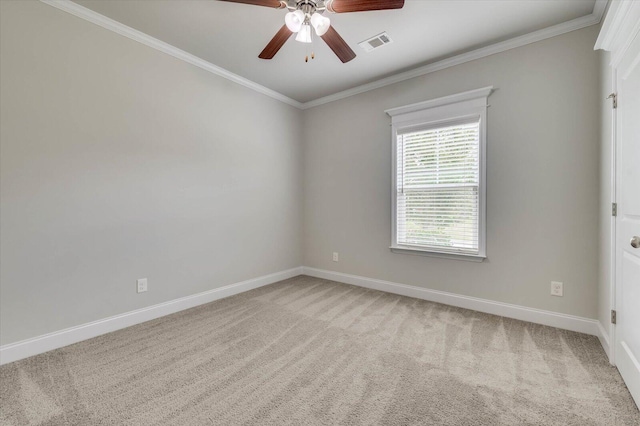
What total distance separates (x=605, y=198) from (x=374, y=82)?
261cm

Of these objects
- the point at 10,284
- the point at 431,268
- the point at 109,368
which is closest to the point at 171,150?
the point at 10,284

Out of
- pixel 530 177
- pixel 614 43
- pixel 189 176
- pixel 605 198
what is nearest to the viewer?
pixel 614 43

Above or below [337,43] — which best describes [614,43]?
below

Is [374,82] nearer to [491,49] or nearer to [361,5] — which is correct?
[491,49]

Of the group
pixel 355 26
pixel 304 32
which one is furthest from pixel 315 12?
pixel 355 26

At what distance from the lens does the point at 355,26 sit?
2.46 meters

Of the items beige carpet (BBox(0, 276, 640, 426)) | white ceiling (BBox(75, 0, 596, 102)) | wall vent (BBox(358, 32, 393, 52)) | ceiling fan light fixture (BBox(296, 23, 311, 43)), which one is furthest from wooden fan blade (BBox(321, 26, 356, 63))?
beige carpet (BBox(0, 276, 640, 426))

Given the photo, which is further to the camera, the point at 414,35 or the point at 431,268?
the point at 431,268

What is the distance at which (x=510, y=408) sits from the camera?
4.96 ft

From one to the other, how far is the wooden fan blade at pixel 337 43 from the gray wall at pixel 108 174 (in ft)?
5.62

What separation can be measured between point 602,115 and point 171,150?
3830mm

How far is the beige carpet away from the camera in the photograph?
4.82 feet

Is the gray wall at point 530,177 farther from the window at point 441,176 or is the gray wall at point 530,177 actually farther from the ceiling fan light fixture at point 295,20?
the ceiling fan light fixture at point 295,20

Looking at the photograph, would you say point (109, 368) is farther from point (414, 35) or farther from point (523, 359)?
point (414, 35)
